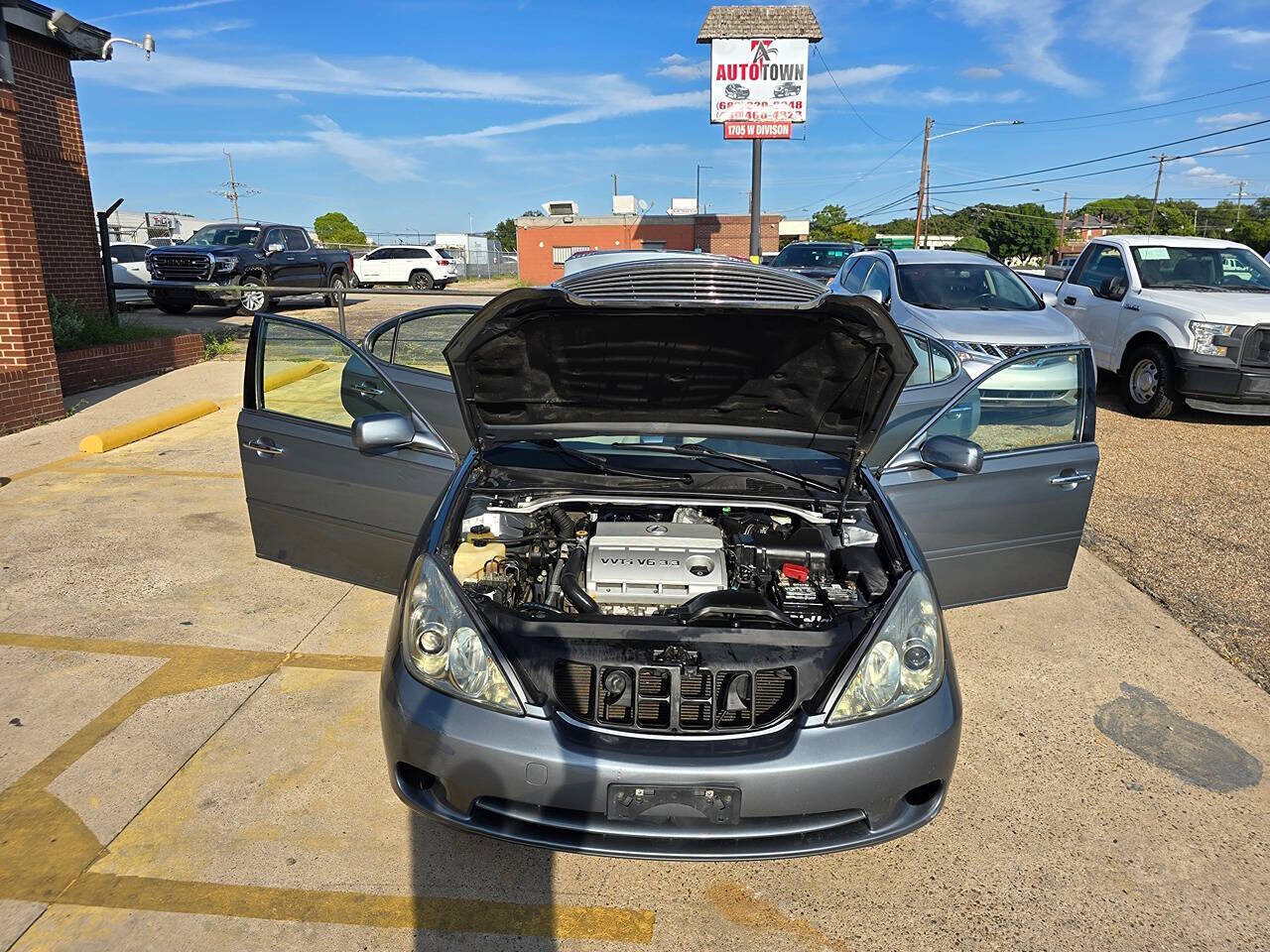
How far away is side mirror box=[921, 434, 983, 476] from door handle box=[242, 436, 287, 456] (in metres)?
2.88

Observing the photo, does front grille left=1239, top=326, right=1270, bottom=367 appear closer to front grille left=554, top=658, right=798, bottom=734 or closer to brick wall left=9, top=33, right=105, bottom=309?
front grille left=554, top=658, right=798, bottom=734

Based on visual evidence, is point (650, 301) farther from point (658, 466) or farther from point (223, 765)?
point (223, 765)

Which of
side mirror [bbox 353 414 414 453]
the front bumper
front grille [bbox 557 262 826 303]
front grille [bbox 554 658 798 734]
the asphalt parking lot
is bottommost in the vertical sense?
the asphalt parking lot

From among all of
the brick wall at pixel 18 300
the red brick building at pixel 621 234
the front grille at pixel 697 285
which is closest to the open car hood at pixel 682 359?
the front grille at pixel 697 285

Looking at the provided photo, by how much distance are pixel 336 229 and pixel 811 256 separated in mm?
65521

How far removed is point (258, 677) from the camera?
12.7 feet

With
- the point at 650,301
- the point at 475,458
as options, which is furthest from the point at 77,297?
the point at 650,301

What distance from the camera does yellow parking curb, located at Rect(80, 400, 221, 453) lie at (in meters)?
7.51

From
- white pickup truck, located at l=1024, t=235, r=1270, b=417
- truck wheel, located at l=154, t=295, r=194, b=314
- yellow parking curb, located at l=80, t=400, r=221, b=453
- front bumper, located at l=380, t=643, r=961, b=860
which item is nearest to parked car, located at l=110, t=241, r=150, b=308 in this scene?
truck wheel, located at l=154, t=295, r=194, b=314

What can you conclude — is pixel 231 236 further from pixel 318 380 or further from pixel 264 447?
pixel 264 447

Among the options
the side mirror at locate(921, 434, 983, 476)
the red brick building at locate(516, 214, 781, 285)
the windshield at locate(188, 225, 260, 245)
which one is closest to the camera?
the side mirror at locate(921, 434, 983, 476)

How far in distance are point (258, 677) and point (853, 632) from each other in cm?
267

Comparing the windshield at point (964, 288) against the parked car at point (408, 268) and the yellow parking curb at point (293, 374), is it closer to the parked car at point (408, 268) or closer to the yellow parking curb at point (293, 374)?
the yellow parking curb at point (293, 374)

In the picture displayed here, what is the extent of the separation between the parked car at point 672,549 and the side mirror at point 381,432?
1cm
